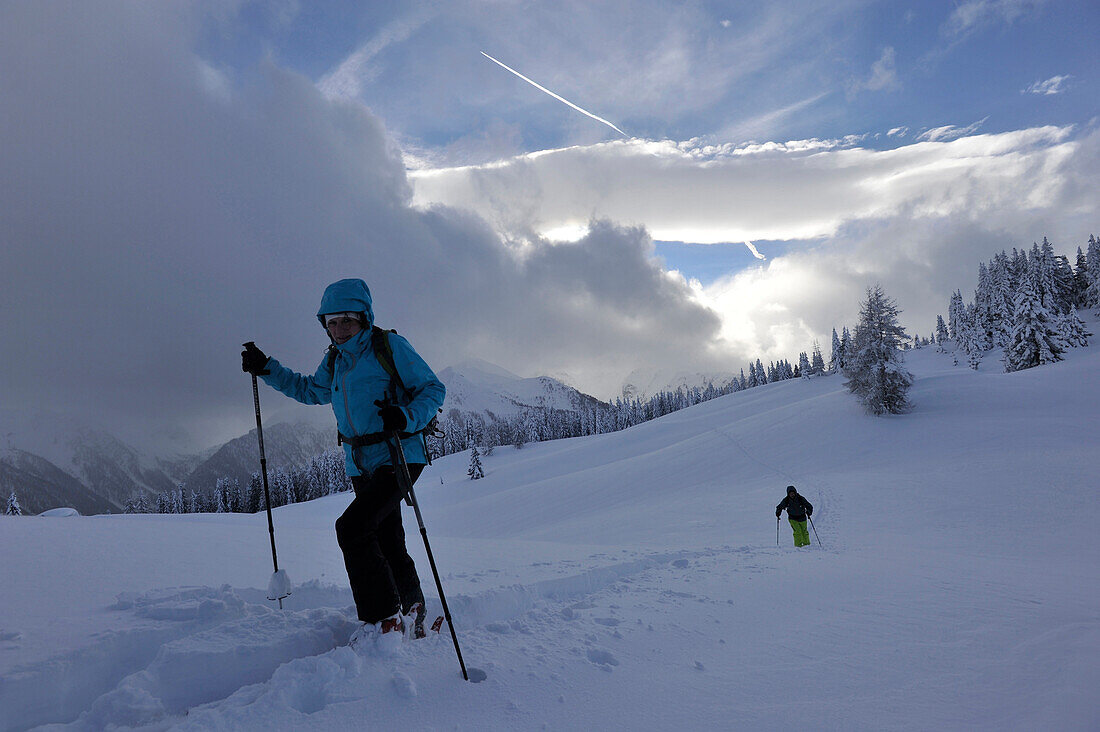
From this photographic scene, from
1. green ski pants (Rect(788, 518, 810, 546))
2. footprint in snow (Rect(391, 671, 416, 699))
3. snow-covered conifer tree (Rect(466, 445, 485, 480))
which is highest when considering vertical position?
footprint in snow (Rect(391, 671, 416, 699))

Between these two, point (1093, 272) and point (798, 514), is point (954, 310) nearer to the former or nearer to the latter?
point (1093, 272)

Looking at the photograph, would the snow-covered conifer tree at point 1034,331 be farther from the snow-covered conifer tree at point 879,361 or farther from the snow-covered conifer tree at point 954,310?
the snow-covered conifer tree at point 954,310

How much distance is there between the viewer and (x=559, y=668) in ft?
9.45

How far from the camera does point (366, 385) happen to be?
3.91 meters

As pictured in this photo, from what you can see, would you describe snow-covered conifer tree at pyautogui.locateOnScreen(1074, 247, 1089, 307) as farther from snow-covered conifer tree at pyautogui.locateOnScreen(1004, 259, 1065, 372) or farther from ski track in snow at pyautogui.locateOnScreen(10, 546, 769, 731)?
ski track in snow at pyautogui.locateOnScreen(10, 546, 769, 731)

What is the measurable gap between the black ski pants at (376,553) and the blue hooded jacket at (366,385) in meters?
0.17

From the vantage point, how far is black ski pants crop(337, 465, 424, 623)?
3514mm

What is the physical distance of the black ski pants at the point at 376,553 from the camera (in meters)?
3.51

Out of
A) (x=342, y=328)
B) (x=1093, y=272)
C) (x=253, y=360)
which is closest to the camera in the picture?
(x=342, y=328)

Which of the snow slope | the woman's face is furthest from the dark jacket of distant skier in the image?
the woman's face

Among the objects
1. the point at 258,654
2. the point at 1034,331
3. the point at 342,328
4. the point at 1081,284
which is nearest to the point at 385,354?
the point at 342,328

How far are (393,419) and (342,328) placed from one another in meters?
1.10

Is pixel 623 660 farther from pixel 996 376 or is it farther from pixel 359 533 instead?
pixel 996 376

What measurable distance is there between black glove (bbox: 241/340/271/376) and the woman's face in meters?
1.00
